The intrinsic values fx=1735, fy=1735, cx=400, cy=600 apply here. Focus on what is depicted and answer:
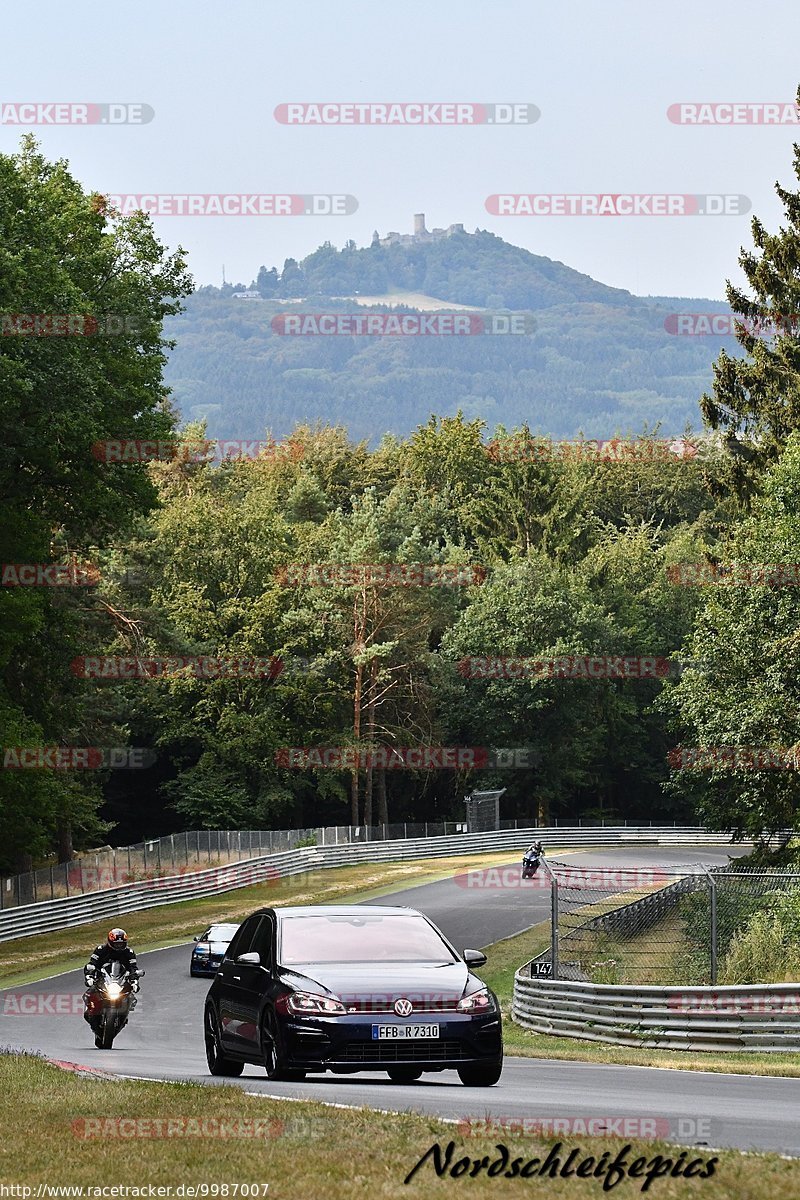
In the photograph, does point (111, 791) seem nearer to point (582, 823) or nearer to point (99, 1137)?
point (582, 823)

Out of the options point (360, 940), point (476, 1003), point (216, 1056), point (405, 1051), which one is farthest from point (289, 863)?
point (405, 1051)

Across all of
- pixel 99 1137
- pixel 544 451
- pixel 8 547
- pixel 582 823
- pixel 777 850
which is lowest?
pixel 582 823

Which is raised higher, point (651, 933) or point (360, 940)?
point (360, 940)

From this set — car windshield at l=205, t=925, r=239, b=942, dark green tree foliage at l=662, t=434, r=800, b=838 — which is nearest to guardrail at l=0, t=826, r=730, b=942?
car windshield at l=205, t=925, r=239, b=942

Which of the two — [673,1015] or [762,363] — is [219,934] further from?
[762,363]

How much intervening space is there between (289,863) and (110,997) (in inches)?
1712

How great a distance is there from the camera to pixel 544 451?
4033 inches

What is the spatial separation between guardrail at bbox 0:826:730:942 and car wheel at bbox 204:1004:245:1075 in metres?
30.1

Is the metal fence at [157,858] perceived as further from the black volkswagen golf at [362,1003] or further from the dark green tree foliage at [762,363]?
the black volkswagen golf at [362,1003]

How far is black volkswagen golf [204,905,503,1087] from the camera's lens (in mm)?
13195

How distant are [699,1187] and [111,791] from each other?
247 ft

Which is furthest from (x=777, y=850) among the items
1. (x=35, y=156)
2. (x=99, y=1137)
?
(x=99, y=1137)

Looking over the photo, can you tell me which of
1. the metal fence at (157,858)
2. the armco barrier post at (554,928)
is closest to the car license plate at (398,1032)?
the armco barrier post at (554,928)

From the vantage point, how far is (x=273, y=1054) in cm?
1366
